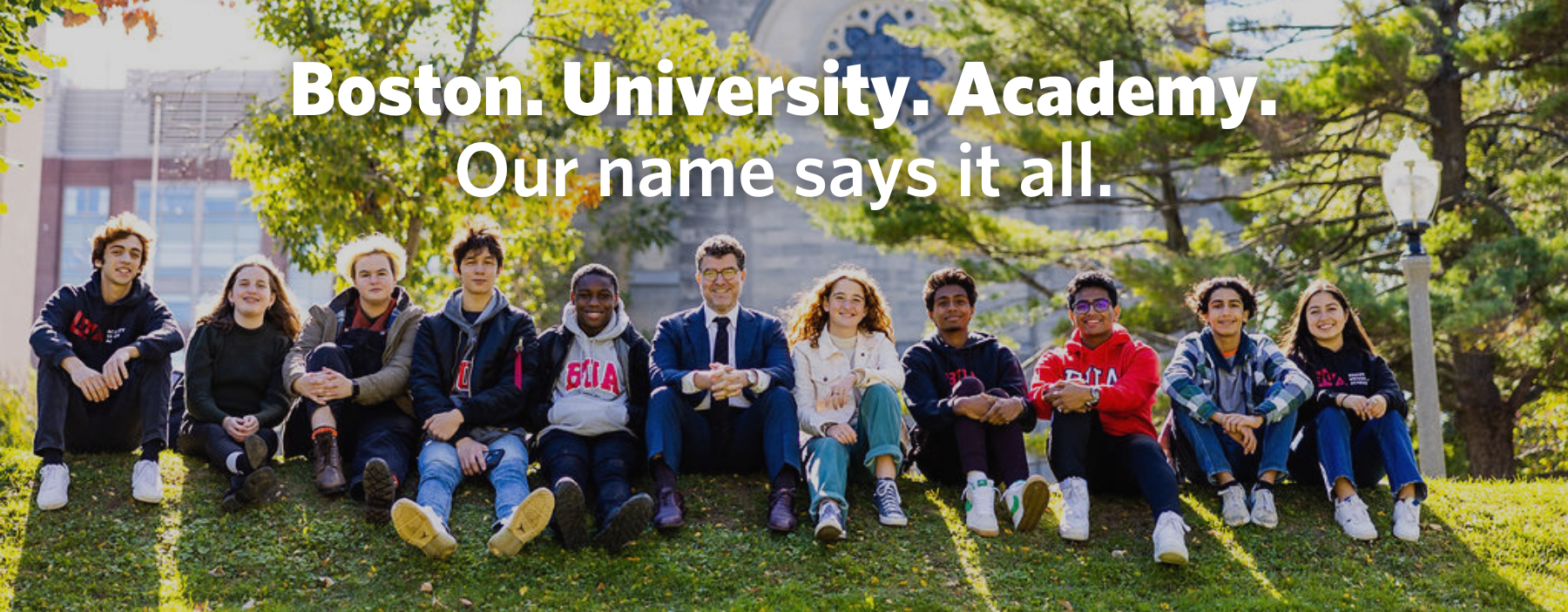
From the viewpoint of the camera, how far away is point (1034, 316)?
14508 mm

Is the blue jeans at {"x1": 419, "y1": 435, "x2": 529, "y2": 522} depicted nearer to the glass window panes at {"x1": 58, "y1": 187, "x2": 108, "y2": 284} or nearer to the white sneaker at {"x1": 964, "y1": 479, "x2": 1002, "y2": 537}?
the white sneaker at {"x1": 964, "y1": 479, "x2": 1002, "y2": 537}

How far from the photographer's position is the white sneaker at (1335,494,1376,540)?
610 cm

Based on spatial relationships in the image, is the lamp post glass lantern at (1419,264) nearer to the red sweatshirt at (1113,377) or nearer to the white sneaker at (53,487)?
the red sweatshirt at (1113,377)

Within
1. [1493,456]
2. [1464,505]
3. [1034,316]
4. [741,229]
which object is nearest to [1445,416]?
[1493,456]

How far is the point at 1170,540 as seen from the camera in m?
5.58

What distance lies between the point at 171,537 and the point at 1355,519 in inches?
208

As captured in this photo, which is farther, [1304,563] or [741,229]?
[741,229]

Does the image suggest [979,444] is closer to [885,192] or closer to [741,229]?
[885,192]

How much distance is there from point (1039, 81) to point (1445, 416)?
5.30m

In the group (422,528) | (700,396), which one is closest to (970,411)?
(700,396)

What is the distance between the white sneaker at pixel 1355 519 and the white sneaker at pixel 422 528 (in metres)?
4.00

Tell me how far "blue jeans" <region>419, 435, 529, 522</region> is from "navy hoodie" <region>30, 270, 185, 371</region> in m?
1.44

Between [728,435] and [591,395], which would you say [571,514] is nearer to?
[591,395]

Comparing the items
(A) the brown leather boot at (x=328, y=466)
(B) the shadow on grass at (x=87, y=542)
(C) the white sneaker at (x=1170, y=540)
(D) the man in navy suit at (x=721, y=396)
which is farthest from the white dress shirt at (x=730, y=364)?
(B) the shadow on grass at (x=87, y=542)
